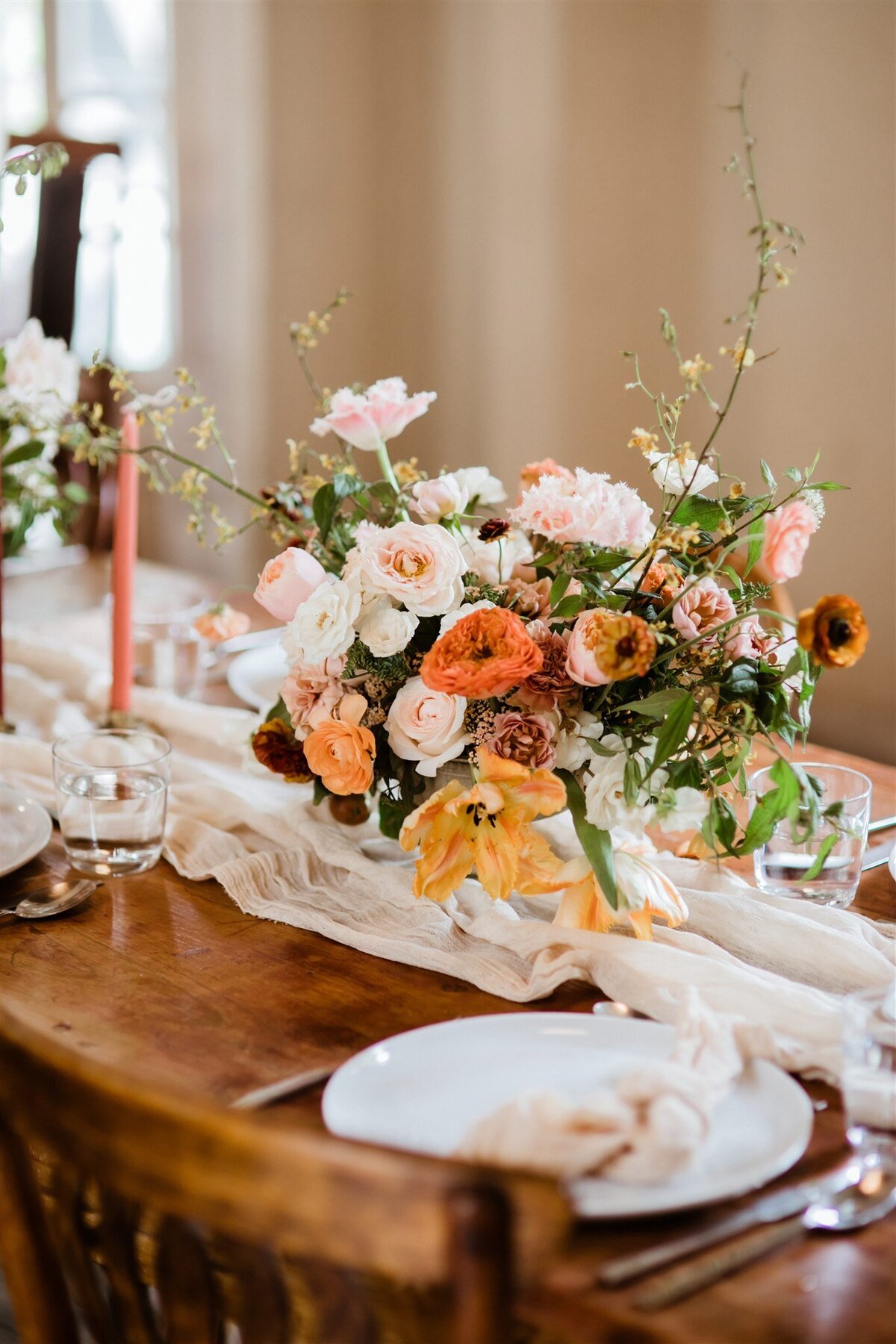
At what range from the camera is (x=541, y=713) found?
1.04 metres

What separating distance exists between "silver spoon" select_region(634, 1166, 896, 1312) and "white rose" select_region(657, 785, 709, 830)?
0.34 m

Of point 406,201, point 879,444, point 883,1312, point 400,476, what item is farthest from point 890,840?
point 406,201

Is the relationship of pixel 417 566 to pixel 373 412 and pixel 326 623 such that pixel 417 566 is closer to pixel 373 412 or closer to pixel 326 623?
pixel 326 623

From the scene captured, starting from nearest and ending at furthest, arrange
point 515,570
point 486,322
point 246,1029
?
point 246,1029 < point 515,570 < point 486,322

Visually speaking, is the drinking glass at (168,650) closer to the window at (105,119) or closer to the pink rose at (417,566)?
the pink rose at (417,566)

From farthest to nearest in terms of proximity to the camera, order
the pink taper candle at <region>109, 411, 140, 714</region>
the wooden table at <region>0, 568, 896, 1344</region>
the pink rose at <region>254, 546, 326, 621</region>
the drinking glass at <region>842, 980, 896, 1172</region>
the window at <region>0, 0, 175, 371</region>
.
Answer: the window at <region>0, 0, 175, 371</region>
the pink taper candle at <region>109, 411, 140, 714</region>
the pink rose at <region>254, 546, 326, 621</region>
the drinking glass at <region>842, 980, 896, 1172</region>
the wooden table at <region>0, 568, 896, 1344</region>

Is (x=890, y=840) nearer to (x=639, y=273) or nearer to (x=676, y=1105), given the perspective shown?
(x=676, y=1105)

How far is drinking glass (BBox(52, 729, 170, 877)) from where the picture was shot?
3.95ft

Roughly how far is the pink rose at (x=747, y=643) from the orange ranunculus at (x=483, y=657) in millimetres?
157

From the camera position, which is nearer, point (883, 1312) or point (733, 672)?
point (883, 1312)

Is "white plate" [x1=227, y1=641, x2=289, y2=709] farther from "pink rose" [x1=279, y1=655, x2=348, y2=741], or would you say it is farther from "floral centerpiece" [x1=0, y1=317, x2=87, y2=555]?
"pink rose" [x1=279, y1=655, x2=348, y2=741]

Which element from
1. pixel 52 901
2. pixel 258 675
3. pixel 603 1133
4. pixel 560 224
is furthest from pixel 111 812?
pixel 560 224

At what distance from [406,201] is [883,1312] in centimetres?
344

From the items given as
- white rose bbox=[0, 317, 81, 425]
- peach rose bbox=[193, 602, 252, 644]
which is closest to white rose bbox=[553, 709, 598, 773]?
peach rose bbox=[193, 602, 252, 644]
